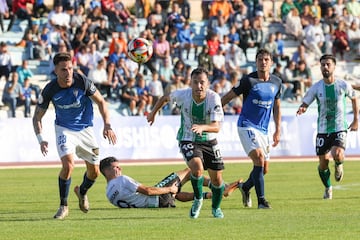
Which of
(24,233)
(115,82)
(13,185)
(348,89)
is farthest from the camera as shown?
(115,82)

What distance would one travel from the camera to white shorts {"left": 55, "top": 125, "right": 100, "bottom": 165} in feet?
49.5

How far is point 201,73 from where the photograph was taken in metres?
14.5

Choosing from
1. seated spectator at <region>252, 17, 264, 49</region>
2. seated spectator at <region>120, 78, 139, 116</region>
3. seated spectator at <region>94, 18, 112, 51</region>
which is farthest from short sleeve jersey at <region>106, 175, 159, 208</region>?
seated spectator at <region>252, 17, 264, 49</region>

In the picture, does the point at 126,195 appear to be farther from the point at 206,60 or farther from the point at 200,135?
the point at 206,60

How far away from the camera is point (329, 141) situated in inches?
739

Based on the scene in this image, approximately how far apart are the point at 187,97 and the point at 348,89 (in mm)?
4867

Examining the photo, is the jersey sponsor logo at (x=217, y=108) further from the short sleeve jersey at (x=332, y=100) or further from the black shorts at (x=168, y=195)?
the short sleeve jersey at (x=332, y=100)

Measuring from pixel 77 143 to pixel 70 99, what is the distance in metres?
0.66

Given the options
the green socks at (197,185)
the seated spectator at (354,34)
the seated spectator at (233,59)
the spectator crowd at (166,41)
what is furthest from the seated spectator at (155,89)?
the green socks at (197,185)

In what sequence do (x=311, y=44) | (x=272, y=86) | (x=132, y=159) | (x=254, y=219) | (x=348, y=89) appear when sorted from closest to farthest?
1. (x=254, y=219)
2. (x=272, y=86)
3. (x=348, y=89)
4. (x=132, y=159)
5. (x=311, y=44)

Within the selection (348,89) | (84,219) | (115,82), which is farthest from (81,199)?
(115,82)

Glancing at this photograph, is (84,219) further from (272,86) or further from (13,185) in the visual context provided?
(13,185)

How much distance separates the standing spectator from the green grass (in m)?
11.4

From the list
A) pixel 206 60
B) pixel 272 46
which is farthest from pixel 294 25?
pixel 206 60
